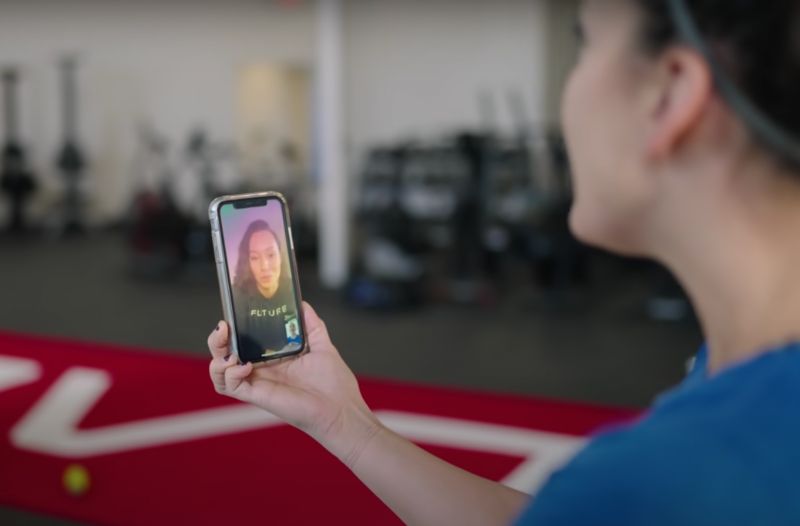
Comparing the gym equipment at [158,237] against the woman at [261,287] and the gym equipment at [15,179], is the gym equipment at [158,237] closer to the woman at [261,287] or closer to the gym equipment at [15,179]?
the gym equipment at [15,179]

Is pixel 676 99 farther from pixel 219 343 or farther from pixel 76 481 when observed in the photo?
pixel 76 481

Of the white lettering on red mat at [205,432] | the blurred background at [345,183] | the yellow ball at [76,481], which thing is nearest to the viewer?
the yellow ball at [76,481]

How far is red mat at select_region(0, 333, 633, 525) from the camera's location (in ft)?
7.14

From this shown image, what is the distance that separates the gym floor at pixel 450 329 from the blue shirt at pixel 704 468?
318 centimetres

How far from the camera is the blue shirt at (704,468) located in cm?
46

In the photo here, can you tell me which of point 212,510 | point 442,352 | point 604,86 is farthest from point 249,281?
point 442,352

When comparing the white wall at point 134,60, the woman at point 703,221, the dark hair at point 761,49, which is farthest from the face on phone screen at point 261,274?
the white wall at point 134,60

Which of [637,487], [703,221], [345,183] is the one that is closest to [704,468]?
[637,487]

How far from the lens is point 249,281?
0.93 metres

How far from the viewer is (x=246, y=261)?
0.94 meters

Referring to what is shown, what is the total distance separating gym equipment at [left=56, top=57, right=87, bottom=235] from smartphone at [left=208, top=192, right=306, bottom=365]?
28.4ft

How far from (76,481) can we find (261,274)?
160cm

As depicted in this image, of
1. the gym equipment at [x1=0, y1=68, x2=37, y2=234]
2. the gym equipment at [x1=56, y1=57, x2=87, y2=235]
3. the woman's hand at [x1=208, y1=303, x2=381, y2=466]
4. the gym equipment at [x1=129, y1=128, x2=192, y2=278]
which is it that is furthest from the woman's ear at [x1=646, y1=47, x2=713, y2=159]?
the gym equipment at [x1=0, y1=68, x2=37, y2=234]

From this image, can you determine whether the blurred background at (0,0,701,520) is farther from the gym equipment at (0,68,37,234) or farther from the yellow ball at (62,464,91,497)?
the yellow ball at (62,464,91,497)
